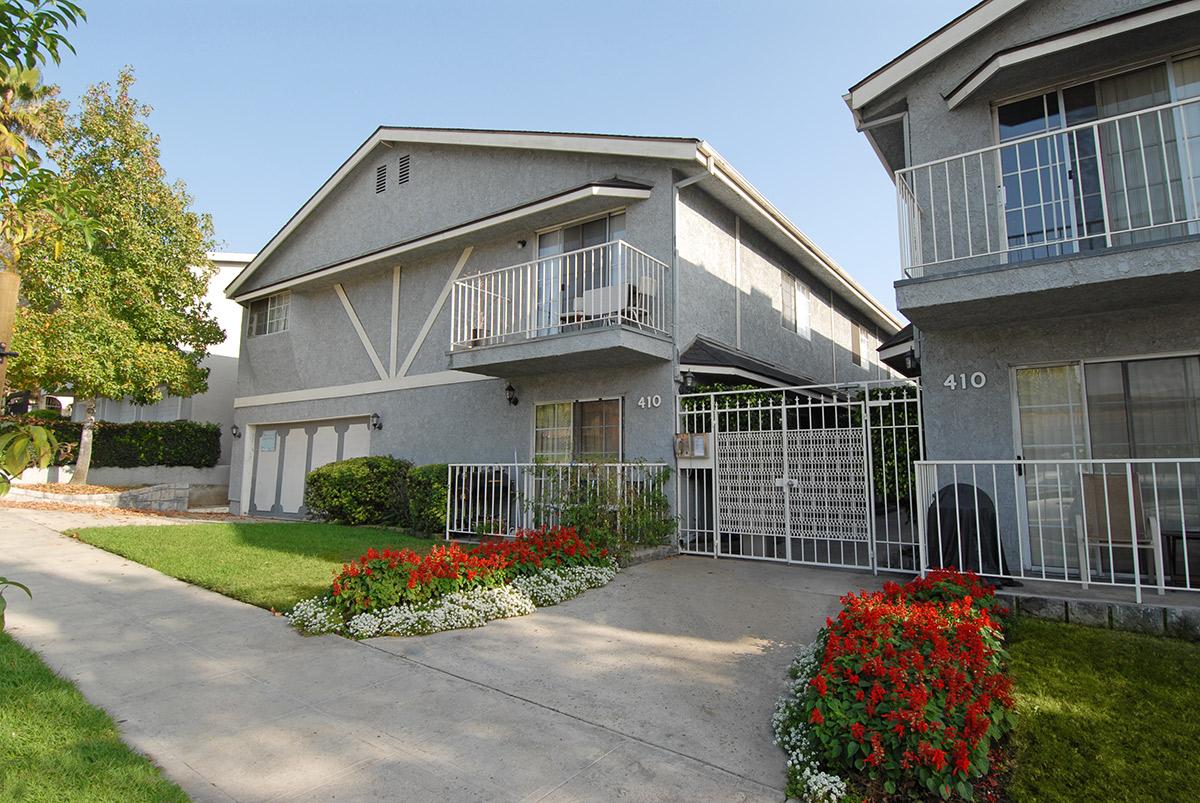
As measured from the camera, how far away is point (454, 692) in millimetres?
4234

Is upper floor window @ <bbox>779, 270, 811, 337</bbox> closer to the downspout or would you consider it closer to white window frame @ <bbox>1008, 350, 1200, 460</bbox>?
the downspout

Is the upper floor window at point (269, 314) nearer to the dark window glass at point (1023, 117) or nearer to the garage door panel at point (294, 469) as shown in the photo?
the garage door panel at point (294, 469)

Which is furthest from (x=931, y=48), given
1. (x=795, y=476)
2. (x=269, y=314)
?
(x=269, y=314)

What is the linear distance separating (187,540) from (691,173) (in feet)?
33.0

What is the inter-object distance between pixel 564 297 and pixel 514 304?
36.6 inches

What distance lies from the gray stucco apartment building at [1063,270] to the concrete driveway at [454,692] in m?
2.43

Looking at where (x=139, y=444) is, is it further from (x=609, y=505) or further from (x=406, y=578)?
(x=406, y=578)

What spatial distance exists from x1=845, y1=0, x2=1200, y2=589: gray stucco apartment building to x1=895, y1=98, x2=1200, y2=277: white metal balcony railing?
20 millimetres

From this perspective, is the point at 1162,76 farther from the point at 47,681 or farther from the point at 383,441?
the point at 383,441

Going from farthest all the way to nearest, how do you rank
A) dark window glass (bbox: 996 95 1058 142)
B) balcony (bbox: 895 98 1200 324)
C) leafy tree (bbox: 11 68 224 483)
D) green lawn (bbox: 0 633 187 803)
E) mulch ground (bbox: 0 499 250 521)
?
1. leafy tree (bbox: 11 68 224 483)
2. mulch ground (bbox: 0 499 250 521)
3. dark window glass (bbox: 996 95 1058 142)
4. balcony (bbox: 895 98 1200 324)
5. green lawn (bbox: 0 633 187 803)

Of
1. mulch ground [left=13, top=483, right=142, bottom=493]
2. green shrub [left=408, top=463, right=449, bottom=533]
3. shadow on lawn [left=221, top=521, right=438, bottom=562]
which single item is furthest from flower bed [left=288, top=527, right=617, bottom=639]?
mulch ground [left=13, top=483, right=142, bottom=493]

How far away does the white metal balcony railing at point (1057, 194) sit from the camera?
255 inches

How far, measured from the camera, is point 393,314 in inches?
557

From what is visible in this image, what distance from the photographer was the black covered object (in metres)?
5.89
